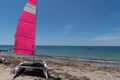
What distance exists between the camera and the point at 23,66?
8.85 metres

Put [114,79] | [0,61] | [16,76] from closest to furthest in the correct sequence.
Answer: [16,76] → [114,79] → [0,61]

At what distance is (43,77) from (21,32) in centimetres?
272

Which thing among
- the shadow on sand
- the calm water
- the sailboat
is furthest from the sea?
the sailboat

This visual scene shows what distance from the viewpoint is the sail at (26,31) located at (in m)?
9.28

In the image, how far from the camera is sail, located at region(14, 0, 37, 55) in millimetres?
9281

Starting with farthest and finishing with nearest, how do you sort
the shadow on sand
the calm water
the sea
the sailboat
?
the calm water < the sea < the sailboat < the shadow on sand

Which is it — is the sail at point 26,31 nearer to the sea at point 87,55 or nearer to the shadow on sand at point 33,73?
the shadow on sand at point 33,73

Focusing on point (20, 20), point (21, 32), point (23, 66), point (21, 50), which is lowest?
point (23, 66)

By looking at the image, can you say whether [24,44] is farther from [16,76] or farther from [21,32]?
[16,76]

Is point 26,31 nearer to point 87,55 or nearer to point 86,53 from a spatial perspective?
point 87,55

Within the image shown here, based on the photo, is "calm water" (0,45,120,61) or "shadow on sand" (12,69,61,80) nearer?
"shadow on sand" (12,69,61,80)

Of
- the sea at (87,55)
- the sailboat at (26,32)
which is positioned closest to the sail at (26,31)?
the sailboat at (26,32)

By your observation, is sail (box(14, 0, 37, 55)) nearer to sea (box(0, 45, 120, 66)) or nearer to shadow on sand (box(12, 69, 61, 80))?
shadow on sand (box(12, 69, 61, 80))

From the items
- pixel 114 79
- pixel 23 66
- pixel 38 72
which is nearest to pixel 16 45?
pixel 23 66
